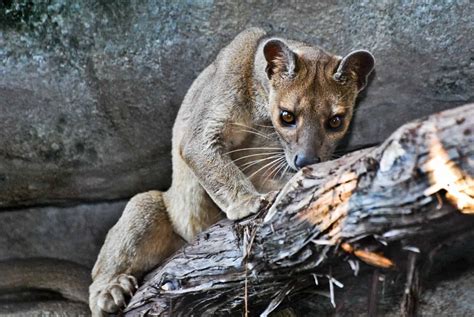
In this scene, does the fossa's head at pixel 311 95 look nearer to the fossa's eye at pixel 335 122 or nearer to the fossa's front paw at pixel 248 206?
the fossa's eye at pixel 335 122

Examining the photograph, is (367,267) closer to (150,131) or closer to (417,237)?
(417,237)

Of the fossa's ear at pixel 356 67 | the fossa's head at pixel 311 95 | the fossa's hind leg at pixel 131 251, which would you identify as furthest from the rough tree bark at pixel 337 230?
the fossa's ear at pixel 356 67

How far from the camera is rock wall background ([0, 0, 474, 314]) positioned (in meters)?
6.68

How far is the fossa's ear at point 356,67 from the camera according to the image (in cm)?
573

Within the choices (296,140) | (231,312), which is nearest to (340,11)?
(296,140)

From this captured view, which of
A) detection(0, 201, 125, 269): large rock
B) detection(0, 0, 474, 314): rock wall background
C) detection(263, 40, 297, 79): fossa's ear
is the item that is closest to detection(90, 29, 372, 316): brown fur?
detection(263, 40, 297, 79): fossa's ear

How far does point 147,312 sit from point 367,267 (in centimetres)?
174

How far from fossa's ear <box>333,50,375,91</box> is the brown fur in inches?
0.4

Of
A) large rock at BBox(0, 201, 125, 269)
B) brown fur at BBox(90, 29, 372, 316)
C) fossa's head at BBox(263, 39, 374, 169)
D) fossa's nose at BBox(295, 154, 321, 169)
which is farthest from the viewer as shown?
large rock at BBox(0, 201, 125, 269)

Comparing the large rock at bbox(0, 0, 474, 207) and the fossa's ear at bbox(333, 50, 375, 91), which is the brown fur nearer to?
the fossa's ear at bbox(333, 50, 375, 91)

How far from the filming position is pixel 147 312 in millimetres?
5535

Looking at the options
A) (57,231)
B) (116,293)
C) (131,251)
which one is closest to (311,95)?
(131,251)

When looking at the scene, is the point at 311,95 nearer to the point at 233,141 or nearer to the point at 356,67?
the point at 356,67

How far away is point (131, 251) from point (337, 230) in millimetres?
2235
